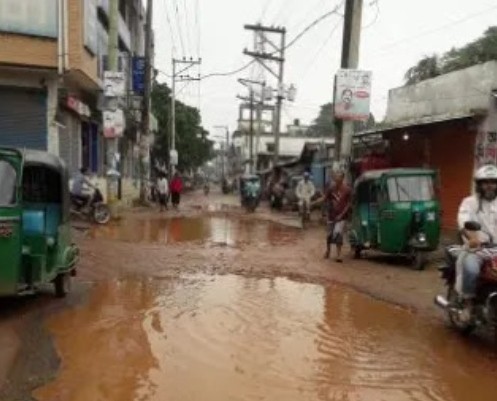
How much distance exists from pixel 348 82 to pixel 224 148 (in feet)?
374

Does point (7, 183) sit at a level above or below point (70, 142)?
below

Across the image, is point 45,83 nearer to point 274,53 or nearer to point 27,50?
point 27,50

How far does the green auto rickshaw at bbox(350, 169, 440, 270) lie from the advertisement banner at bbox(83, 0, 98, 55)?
1114cm

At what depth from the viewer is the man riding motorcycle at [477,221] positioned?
7.96 meters

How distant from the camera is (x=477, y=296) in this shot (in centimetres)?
802

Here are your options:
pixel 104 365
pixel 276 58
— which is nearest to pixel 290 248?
pixel 104 365

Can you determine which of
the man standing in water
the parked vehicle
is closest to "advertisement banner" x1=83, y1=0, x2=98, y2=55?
the man standing in water

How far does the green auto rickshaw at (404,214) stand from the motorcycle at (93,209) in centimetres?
974

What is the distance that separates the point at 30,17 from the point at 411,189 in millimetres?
12057

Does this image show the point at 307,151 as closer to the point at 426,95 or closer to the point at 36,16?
the point at 426,95

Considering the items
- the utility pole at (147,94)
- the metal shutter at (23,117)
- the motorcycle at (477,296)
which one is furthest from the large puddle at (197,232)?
the motorcycle at (477,296)

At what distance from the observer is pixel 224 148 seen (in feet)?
437

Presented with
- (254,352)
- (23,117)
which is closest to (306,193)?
(23,117)

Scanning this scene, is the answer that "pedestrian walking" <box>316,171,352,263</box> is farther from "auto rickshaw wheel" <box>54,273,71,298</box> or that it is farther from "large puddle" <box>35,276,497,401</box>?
"auto rickshaw wheel" <box>54,273,71,298</box>
